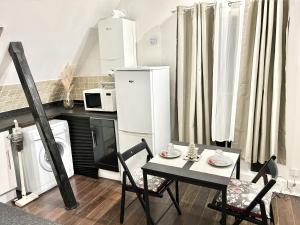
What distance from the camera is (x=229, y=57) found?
282 cm

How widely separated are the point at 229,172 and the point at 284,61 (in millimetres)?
1405

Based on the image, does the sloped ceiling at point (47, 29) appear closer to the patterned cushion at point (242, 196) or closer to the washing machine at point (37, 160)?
the washing machine at point (37, 160)

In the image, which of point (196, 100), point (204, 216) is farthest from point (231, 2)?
point (204, 216)

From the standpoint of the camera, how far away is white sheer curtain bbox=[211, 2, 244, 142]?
8.86ft

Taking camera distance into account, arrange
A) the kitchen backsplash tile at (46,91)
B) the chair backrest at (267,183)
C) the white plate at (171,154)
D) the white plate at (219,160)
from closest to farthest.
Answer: the chair backrest at (267,183), the white plate at (219,160), the white plate at (171,154), the kitchen backsplash tile at (46,91)

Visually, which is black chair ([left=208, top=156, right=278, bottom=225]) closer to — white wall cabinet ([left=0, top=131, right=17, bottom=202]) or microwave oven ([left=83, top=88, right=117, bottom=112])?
microwave oven ([left=83, top=88, right=117, bottom=112])

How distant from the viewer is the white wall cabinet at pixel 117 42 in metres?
3.18

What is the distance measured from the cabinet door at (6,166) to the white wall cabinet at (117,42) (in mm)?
1567

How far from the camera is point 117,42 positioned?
127 inches

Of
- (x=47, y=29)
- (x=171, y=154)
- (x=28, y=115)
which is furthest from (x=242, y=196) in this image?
(x=28, y=115)

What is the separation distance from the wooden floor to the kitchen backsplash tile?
1.31 metres

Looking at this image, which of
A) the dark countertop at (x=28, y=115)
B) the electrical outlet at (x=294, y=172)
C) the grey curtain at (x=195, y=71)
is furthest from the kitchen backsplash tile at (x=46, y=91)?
the electrical outlet at (x=294, y=172)

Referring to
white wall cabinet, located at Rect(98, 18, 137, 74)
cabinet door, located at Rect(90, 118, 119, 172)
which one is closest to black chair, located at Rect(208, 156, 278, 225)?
cabinet door, located at Rect(90, 118, 119, 172)

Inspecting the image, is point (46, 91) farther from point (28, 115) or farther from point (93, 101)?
point (93, 101)
